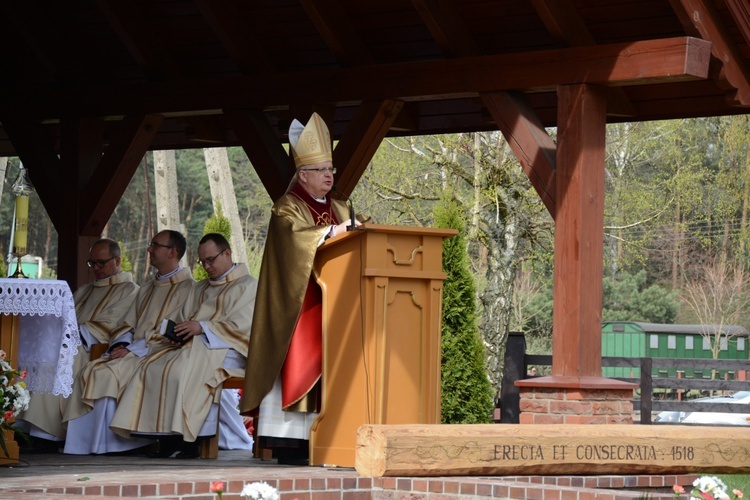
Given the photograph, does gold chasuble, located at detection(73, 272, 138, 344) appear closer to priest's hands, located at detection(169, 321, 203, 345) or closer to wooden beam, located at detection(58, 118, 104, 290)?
wooden beam, located at detection(58, 118, 104, 290)

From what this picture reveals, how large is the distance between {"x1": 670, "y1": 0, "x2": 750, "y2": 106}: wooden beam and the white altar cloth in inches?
160

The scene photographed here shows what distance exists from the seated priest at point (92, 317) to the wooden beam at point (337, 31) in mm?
2092

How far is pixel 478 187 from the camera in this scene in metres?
22.2

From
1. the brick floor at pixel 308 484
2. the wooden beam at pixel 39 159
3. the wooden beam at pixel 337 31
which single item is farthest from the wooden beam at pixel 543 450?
the wooden beam at pixel 39 159

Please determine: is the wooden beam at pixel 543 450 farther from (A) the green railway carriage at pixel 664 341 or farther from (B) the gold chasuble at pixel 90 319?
(A) the green railway carriage at pixel 664 341

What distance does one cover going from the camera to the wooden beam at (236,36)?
9703 mm

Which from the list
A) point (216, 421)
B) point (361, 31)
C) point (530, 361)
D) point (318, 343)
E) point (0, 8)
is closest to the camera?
point (318, 343)

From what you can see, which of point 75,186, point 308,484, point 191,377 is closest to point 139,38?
point 75,186

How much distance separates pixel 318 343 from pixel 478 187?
602 inches

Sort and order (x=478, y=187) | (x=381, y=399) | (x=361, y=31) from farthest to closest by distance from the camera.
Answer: (x=478, y=187) → (x=361, y=31) → (x=381, y=399)

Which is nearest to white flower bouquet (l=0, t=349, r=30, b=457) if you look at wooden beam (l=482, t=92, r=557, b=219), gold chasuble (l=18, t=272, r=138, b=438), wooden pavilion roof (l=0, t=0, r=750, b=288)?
gold chasuble (l=18, t=272, r=138, b=438)

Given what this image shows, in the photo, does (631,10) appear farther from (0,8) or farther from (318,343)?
(0,8)

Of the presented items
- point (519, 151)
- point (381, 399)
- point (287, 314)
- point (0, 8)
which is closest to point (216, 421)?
point (287, 314)

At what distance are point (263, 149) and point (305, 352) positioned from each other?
2896 mm
